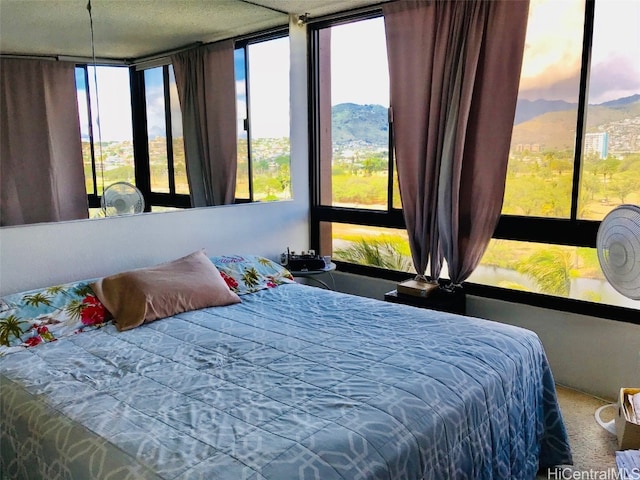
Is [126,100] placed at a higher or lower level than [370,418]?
higher

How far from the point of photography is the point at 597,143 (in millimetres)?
2691

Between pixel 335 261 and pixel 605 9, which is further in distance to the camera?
pixel 335 261

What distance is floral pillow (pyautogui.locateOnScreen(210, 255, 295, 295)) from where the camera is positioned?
9.42ft

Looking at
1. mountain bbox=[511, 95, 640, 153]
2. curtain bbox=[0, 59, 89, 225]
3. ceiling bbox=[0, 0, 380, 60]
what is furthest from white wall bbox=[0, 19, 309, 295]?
mountain bbox=[511, 95, 640, 153]

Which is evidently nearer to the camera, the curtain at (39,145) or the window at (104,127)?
the curtain at (39,145)

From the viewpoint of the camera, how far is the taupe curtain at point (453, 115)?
285 centimetres

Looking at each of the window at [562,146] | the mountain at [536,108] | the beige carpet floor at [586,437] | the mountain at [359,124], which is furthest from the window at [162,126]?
the beige carpet floor at [586,437]

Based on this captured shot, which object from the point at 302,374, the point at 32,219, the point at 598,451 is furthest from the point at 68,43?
the point at 598,451

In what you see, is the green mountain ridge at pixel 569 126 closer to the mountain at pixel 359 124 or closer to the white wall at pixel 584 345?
the mountain at pixel 359 124

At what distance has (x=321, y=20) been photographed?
12.2 ft

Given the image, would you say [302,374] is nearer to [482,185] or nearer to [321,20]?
[482,185]

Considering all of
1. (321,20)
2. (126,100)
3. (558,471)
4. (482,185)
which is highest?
(321,20)

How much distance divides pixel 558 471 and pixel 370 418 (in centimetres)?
122

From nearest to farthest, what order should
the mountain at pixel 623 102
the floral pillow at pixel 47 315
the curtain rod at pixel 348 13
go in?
the floral pillow at pixel 47 315 → the mountain at pixel 623 102 → the curtain rod at pixel 348 13
